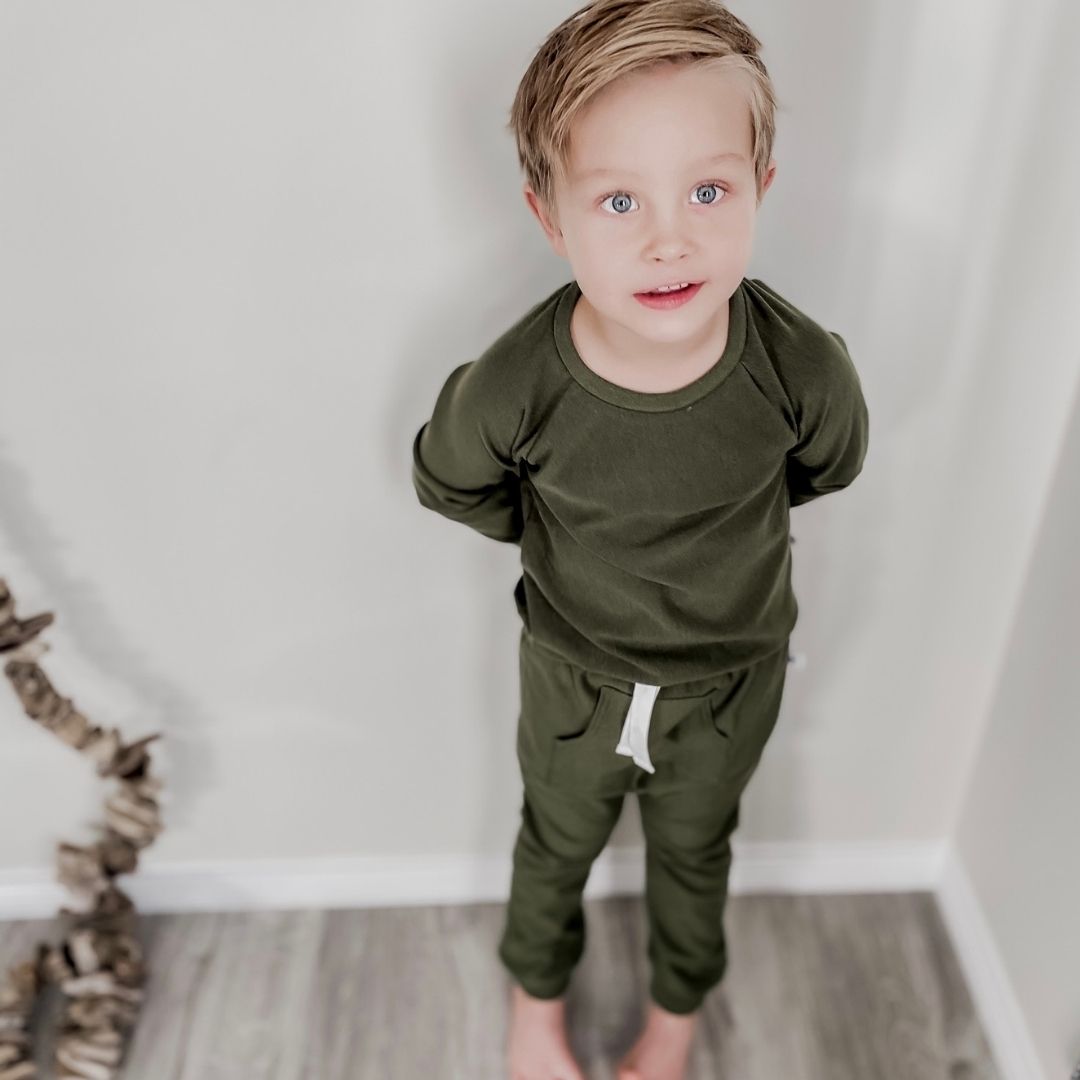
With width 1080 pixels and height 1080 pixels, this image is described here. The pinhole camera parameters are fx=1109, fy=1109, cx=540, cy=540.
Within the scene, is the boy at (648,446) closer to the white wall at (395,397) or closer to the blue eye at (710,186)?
the blue eye at (710,186)

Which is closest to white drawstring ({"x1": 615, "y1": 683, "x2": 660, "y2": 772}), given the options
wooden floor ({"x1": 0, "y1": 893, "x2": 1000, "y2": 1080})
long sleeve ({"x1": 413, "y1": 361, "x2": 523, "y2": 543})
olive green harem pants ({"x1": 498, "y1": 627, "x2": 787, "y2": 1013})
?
olive green harem pants ({"x1": 498, "y1": 627, "x2": 787, "y2": 1013})

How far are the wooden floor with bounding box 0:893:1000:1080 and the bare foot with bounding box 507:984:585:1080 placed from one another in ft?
0.17

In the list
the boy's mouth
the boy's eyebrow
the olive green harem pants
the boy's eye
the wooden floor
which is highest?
the boy's eyebrow

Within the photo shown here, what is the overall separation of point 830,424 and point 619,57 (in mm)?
336

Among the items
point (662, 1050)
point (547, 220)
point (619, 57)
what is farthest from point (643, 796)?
point (619, 57)

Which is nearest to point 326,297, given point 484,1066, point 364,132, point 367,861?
point 364,132

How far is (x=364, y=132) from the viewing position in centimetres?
94

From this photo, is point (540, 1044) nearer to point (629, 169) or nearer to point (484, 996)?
point (484, 996)

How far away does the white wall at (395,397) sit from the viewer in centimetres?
92

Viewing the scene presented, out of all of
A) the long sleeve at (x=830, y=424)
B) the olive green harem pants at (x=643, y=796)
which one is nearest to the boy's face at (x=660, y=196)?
the long sleeve at (x=830, y=424)

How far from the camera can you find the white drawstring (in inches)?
37.6

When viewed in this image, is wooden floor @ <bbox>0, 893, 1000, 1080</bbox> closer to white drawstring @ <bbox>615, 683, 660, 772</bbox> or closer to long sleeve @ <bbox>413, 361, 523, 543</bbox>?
white drawstring @ <bbox>615, 683, 660, 772</bbox>

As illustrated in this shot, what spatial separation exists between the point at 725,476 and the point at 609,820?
432 millimetres

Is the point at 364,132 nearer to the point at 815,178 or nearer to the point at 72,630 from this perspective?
the point at 815,178
